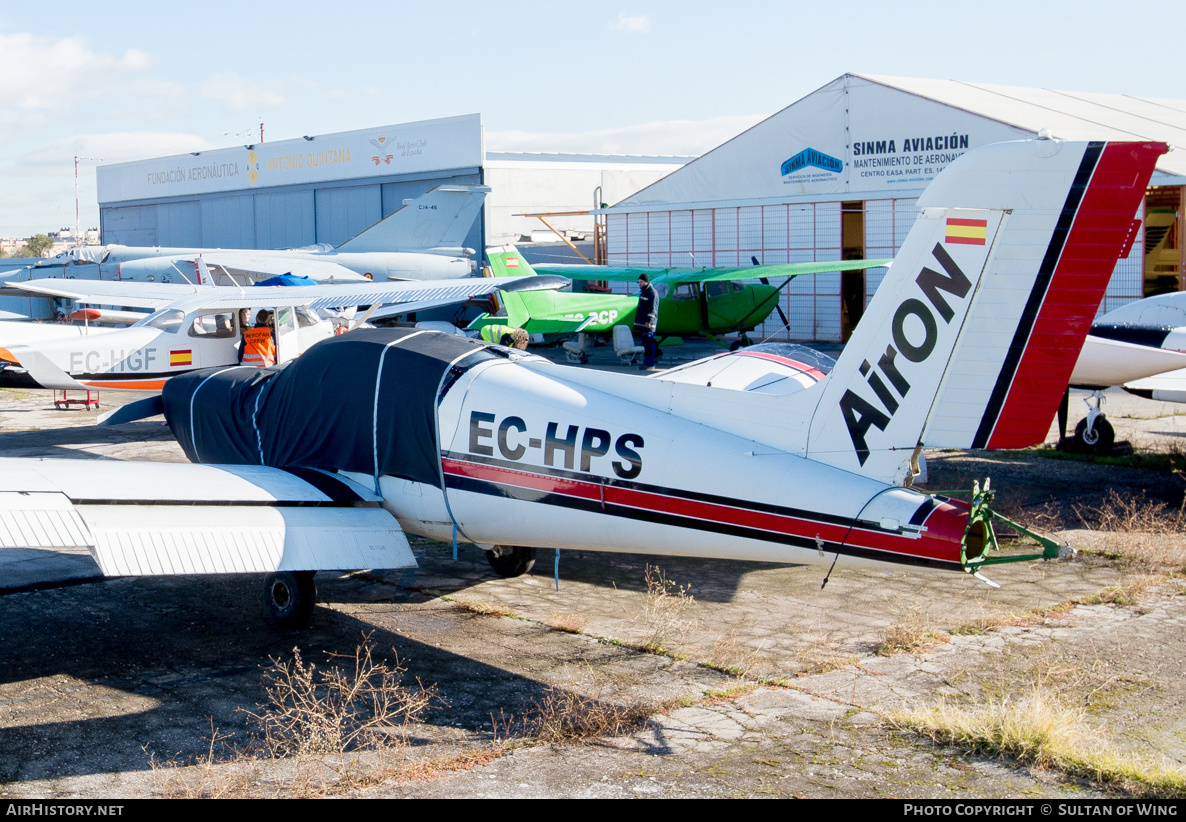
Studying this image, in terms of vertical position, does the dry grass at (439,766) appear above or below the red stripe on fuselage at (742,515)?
below

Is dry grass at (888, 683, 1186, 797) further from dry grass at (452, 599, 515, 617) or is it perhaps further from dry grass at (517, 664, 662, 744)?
dry grass at (452, 599, 515, 617)

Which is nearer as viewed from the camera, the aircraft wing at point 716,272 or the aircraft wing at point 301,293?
the aircraft wing at point 301,293

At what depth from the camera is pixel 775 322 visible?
3169cm

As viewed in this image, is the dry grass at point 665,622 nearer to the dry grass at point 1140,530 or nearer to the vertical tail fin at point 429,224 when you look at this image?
the dry grass at point 1140,530

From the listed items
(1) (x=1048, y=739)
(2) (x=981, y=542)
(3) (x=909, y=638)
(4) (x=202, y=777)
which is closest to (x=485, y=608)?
(3) (x=909, y=638)

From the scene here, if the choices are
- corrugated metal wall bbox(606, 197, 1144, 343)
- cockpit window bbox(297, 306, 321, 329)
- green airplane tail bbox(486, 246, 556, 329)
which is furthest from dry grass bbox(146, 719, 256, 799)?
corrugated metal wall bbox(606, 197, 1144, 343)

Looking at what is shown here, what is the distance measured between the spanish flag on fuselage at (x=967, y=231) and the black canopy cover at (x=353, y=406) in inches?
131

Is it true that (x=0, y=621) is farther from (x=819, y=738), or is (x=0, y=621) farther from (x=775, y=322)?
(x=775, y=322)

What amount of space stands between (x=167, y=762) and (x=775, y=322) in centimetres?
2801

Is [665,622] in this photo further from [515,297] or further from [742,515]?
Answer: [515,297]

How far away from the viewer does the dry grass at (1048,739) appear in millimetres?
4715

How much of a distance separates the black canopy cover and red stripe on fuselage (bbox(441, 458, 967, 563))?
0.42 meters

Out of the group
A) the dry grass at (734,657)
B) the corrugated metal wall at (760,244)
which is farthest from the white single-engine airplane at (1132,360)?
the corrugated metal wall at (760,244)

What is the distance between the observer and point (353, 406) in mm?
7594
